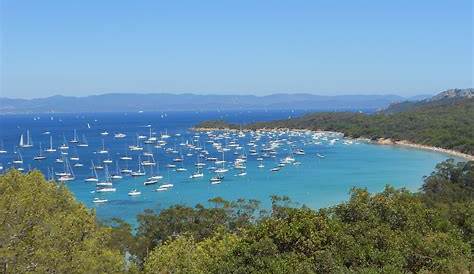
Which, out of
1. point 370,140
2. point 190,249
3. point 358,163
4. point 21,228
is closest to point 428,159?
point 358,163

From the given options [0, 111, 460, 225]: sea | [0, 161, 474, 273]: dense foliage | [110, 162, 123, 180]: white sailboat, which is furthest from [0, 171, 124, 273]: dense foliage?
[110, 162, 123, 180]: white sailboat

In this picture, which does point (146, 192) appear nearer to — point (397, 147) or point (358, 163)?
point (358, 163)

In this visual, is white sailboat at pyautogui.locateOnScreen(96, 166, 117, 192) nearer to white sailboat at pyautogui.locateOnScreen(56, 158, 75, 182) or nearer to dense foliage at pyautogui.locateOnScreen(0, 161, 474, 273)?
white sailboat at pyautogui.locateOnScreen(56, 158, 75, 182)

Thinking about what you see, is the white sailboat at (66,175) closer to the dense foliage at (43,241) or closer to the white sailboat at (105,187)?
the white sailboat at (105,187)

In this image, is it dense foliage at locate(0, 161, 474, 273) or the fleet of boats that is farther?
the fleet of boats

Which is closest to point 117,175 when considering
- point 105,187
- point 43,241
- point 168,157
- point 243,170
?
point 105,187

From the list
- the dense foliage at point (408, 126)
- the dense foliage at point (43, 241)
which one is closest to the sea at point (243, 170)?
the dense foliage at point (408, 126)

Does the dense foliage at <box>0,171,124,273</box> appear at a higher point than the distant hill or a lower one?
higher

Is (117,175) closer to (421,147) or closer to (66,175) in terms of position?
(66,175)
